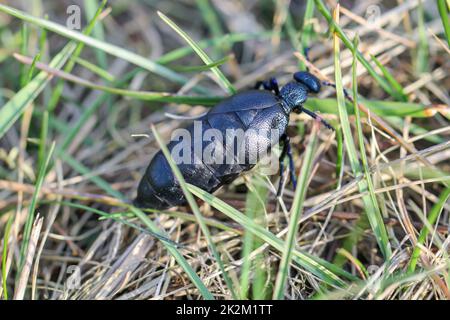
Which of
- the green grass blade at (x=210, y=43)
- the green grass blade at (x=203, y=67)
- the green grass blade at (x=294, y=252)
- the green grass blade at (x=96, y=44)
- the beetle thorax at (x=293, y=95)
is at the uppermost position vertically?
the green grass blade at (x=210, y=43)

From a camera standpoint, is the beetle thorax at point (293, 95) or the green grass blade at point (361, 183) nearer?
the green grass blade at point (361, 183)

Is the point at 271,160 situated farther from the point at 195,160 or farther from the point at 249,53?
the point at 249,53

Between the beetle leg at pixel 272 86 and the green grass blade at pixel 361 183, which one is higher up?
the beetle leg at pixel 272 86

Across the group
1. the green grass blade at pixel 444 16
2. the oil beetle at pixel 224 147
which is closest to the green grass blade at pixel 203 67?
the oil beetle at pixel 224 147

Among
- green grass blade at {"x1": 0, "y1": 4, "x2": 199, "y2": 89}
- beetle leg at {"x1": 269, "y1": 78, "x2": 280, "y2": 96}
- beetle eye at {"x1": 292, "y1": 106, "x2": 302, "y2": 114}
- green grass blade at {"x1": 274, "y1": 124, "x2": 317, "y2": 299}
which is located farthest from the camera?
beetle leg at {"x1": 269, "y1": 78, "x2": 280, "y2": 96}

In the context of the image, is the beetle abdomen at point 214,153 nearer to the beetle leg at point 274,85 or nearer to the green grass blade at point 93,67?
the beetle leg at point 274,85

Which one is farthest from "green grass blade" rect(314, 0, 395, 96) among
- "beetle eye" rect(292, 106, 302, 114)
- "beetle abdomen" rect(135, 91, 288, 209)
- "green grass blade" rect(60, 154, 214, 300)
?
"green grass blade" rect(60, 154, 214, 300)

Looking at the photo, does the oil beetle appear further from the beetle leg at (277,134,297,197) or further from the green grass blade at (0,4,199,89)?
the green grass blade at (0,4,199,89)

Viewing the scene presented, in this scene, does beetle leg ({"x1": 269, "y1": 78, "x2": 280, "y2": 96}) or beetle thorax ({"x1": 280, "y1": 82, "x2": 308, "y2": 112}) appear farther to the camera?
beetle leg ({"x1": 269, "y1": 78, "x2": 280, "y2": 96})

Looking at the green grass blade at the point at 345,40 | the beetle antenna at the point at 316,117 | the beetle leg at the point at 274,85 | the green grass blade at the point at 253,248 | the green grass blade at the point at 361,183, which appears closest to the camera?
the green grass blade at the point at 253,248
